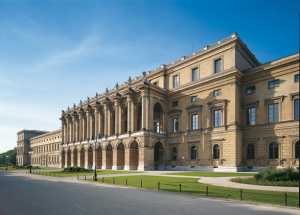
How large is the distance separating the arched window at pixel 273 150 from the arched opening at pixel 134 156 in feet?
82.1

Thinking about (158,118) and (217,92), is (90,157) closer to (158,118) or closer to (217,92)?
(158,118)

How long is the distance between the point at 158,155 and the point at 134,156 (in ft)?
17.1

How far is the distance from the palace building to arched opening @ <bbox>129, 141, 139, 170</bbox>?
21cm

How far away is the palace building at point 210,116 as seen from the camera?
3509 cm

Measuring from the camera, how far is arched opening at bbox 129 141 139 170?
4853 centimetres

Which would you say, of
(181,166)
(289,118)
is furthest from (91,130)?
(289,118)

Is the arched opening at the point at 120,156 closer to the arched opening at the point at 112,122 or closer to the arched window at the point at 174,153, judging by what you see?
the arched opening at the point at 112,122

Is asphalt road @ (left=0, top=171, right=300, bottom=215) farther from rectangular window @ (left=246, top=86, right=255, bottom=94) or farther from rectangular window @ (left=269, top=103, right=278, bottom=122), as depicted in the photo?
rectangular window @ (left=246, top=86, right=255, bottom=94)

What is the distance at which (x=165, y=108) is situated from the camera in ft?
165

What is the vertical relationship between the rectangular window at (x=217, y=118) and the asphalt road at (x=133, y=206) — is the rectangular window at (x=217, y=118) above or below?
above

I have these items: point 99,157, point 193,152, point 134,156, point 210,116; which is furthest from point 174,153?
point 99,157

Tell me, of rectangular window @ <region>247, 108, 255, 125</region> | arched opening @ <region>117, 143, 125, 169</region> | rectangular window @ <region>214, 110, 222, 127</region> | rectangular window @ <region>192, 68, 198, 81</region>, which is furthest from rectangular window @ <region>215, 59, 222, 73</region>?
arched opening @ <region>117, 143, 125, 169</region>

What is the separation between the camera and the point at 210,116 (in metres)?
42.2

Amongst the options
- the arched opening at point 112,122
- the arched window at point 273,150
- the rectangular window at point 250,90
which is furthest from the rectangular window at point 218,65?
the arched opening at point 112,122
